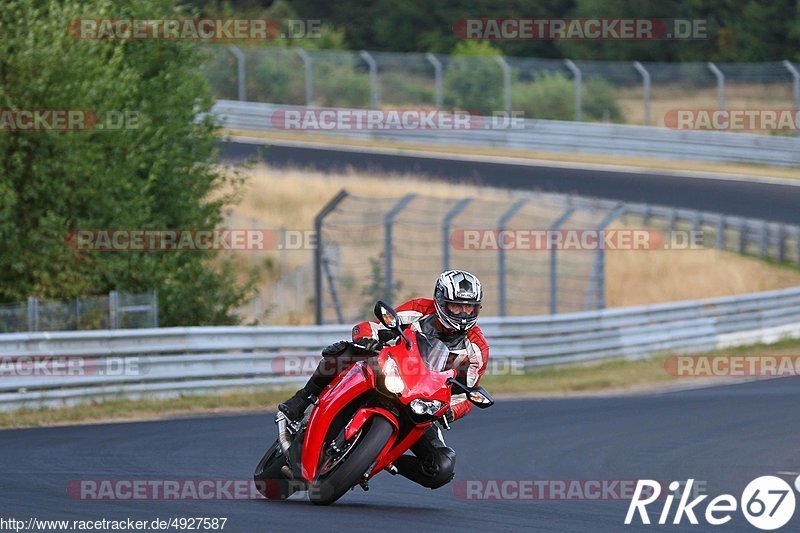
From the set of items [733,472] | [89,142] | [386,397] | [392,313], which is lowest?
[733,472]

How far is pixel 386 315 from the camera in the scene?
26.6 ft

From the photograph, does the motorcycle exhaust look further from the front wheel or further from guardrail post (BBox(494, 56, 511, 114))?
guardrail post (BBox(494, 56, 511, 114))

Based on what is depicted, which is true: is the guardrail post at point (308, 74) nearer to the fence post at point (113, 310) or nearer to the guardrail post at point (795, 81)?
the guardrail post at point (795, 81)

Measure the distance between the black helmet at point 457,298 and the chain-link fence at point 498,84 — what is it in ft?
90.6

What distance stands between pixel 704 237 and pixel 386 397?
21207 millimetres

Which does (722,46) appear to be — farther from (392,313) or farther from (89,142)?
(392,313)

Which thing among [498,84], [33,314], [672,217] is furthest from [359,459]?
[498,84]

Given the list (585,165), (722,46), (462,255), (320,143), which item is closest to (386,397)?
(462,255)

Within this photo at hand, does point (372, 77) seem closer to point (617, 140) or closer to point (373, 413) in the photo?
point (617, 140)

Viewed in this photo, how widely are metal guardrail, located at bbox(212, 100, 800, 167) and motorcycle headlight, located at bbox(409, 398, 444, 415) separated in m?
27.0

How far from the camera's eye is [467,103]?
39406 mm

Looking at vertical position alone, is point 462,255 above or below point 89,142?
below

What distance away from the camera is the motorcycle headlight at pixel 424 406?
7.95 meters

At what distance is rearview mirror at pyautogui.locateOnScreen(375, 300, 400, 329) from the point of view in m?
8.05
